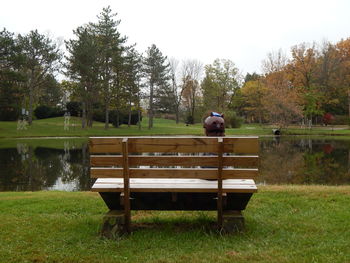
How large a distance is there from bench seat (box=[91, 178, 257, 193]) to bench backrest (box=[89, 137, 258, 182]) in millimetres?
136

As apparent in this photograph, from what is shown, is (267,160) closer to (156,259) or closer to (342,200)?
(342,200)

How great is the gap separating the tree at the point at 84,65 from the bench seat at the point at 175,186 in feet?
112

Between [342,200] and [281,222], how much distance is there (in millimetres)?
1970

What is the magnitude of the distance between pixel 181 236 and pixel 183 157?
0.93 m

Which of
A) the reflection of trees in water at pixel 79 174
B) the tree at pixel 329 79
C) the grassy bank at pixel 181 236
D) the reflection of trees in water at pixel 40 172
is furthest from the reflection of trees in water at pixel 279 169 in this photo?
the tree at pixel 329 79

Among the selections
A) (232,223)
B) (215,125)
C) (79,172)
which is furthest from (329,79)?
(232,223)

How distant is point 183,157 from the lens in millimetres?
3941

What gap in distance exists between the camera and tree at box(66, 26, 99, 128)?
1468 inches

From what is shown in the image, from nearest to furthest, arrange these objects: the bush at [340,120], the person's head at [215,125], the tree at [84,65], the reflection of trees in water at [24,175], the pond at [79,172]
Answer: the person's head at [215,125] → the reflection of trees in water at [24,175] → the pond at [79,172] → the tree at [84,65] → the bush at [340,120]

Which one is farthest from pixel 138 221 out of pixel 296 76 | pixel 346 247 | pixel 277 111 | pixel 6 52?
pixel 296 76

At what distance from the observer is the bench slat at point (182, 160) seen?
390 centimetres

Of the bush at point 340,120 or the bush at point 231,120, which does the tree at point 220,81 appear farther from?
the bush at point 340,120

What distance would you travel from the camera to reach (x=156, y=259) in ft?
11.3

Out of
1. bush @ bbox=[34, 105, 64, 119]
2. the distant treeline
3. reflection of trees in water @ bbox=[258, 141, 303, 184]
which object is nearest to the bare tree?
the distant treeline
